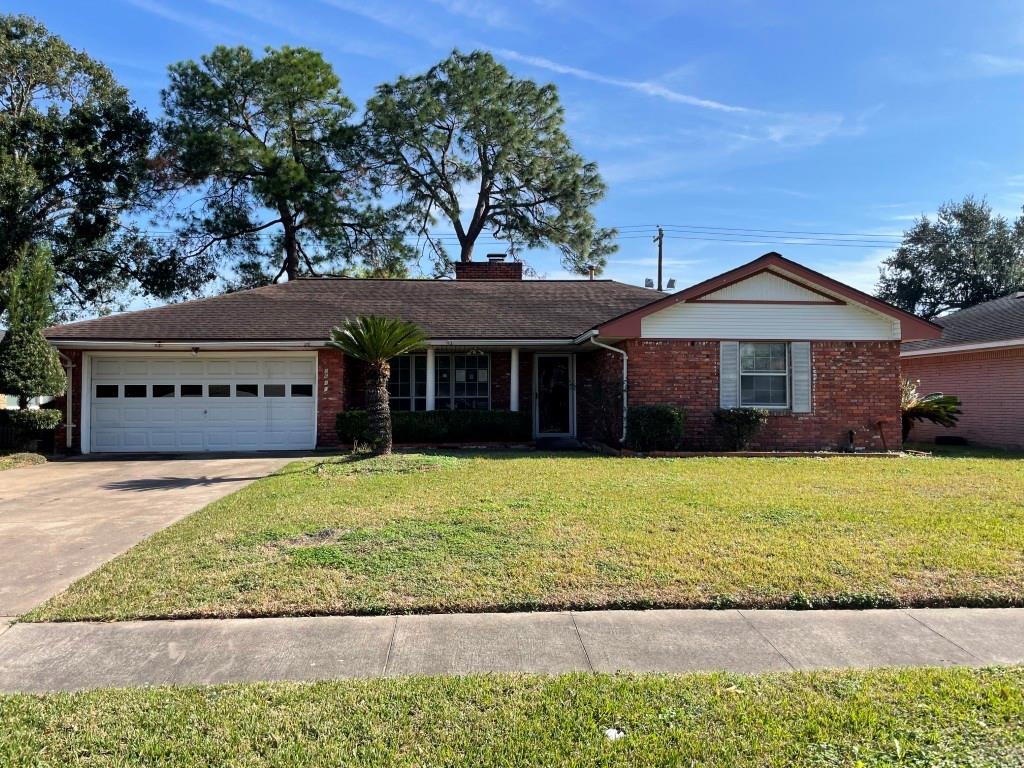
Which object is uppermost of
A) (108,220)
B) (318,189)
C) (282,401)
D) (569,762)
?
(318,189)

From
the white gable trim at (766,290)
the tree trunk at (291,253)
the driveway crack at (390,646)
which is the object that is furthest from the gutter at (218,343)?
the tree trunk at (291,253)

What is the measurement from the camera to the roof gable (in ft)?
45.3

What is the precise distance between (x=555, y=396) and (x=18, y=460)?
1185 cm

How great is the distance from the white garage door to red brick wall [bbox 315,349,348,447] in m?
0.23

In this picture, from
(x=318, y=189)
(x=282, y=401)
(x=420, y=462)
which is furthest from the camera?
(x=318, y=189)

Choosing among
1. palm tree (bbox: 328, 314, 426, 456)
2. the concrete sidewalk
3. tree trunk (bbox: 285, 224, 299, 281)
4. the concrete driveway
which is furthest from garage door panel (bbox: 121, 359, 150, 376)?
tree trunk (bbox: 285, 224, 299, 281)

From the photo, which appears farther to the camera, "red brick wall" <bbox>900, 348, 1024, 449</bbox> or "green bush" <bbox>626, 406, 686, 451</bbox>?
"red brick wall" <bbox>900, 348, 1024, 449</bbox>

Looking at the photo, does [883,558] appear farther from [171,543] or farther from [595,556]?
[171,543]

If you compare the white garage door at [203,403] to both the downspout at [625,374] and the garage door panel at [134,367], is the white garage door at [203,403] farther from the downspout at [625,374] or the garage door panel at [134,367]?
the downspout at [625,374]

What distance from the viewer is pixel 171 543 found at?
643cm

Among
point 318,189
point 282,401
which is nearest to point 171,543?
point 282,401

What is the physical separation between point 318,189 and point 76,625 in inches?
1094

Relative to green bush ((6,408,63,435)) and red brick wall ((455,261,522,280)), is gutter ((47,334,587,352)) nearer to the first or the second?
green bush ((6,408,63,435))

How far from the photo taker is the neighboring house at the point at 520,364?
14172 millimetres
